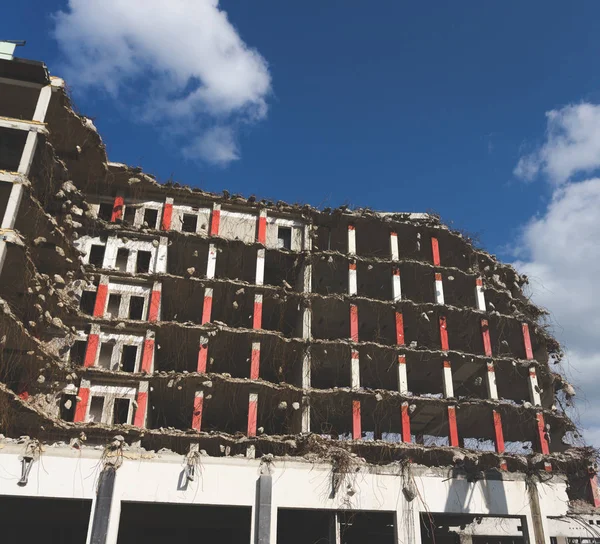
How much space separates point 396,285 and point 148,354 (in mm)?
15654

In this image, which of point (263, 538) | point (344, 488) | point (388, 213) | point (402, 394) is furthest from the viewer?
point (388, 213)

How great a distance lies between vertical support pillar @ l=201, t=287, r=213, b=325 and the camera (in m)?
34.3

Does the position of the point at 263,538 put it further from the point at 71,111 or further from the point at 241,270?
the point at 71,111

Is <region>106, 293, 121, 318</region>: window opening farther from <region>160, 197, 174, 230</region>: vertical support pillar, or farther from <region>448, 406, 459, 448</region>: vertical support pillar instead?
<region>448, 406, 459, 448</region>: vertical support pillar

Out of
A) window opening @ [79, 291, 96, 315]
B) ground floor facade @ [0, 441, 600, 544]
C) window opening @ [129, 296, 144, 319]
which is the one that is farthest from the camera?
window opening @ [129, 296, 144, 319]

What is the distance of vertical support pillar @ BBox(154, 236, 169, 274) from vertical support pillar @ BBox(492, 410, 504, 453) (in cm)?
2099

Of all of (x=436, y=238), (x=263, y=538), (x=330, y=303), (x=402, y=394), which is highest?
(x=436, y=238)

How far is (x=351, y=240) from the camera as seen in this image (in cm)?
3900

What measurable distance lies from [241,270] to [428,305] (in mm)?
11902

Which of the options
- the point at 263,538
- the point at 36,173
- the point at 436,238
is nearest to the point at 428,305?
the point at 436,238

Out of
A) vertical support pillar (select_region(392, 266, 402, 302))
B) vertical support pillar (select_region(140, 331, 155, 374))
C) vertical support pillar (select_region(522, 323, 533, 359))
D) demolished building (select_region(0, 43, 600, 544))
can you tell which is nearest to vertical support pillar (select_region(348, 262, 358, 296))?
demolished building (select_region(0, 43, 600, 544))

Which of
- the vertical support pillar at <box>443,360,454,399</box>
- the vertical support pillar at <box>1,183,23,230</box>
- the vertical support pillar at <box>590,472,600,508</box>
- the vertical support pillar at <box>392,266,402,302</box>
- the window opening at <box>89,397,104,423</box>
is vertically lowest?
the vertical support pillar at <box>590,472,600,508</box>

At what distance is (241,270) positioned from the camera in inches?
1522

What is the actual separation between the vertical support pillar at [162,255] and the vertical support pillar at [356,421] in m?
13.2
